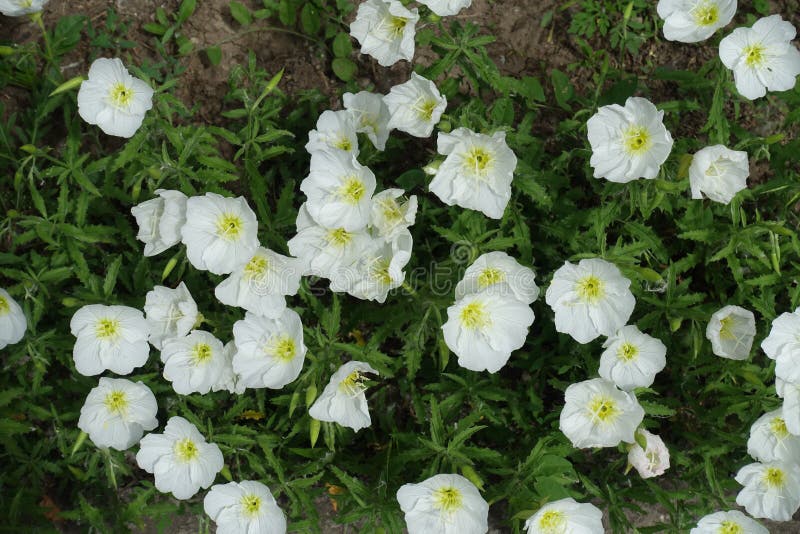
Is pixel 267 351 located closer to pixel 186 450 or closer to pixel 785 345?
pixel 186 450

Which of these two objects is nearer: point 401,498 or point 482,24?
point 401,498

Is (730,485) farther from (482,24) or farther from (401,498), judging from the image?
(482,24)

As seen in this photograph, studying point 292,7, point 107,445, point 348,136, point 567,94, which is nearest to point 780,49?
point 567,94

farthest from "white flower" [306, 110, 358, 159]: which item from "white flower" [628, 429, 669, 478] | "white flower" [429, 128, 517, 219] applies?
"white flower" [628, 429, 669, 478]

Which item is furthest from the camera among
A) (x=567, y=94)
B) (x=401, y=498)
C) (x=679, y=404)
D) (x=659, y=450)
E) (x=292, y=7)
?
(x=292, y=7)

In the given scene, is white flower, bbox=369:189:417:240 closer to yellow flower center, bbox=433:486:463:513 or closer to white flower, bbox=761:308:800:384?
yellow flower center, bbox=433:486:463:513

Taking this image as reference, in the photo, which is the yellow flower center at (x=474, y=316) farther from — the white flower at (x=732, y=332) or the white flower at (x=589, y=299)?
the white flower at (x=732, y=332)
